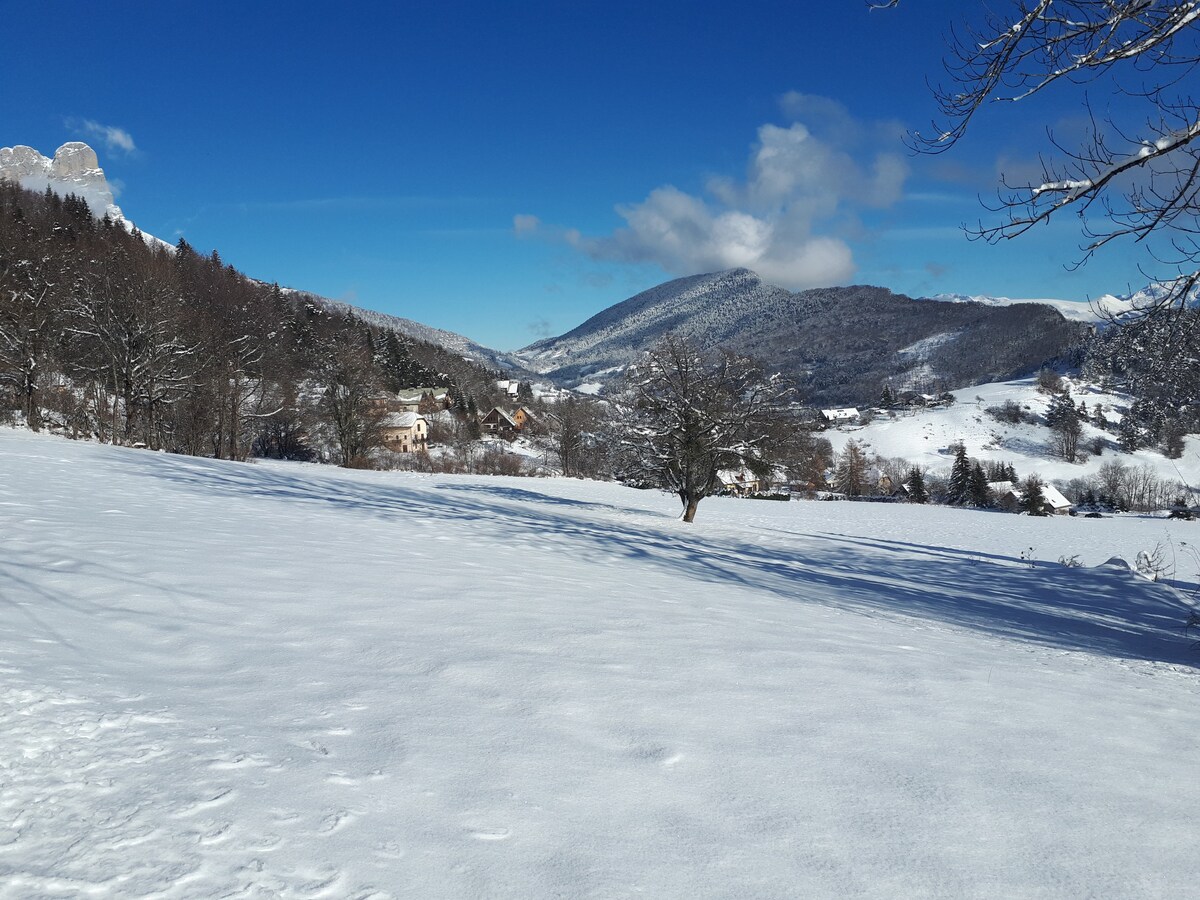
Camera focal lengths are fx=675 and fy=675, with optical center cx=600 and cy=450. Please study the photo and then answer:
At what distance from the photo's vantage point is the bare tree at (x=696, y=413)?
61.1 ft

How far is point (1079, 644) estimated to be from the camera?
24.0 ft

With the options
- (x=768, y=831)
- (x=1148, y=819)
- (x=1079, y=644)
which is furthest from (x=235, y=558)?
(x=1079, y=644)

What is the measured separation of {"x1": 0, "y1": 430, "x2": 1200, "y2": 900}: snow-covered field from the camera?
86.4 inches

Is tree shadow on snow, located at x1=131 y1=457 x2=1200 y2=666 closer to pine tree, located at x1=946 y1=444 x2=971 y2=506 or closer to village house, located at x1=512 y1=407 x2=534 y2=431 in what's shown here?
pine tree, located at x1=946 y1=444 x2=971 y2=506

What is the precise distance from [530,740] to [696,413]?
52.1 ft

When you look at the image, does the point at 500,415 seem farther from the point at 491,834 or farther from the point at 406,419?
the point at 491,834

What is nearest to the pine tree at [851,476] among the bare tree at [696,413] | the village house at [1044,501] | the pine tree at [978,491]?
the village house at [1044,501]

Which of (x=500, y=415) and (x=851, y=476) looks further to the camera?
(x=500, y=415)

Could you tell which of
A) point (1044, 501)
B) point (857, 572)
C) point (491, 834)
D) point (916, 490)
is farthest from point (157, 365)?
point (1044, 501)

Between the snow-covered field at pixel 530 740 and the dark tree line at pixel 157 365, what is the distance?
85.4 ft

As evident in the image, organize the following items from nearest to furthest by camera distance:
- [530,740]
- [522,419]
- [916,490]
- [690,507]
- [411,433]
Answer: [530,740], [690,507], [411,433], [916,490], [522,419]

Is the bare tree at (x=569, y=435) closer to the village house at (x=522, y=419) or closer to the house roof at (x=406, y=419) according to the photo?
the house roof at (x=406, y=419)

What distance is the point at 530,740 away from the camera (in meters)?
3.08

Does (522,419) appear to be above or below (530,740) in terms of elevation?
above
